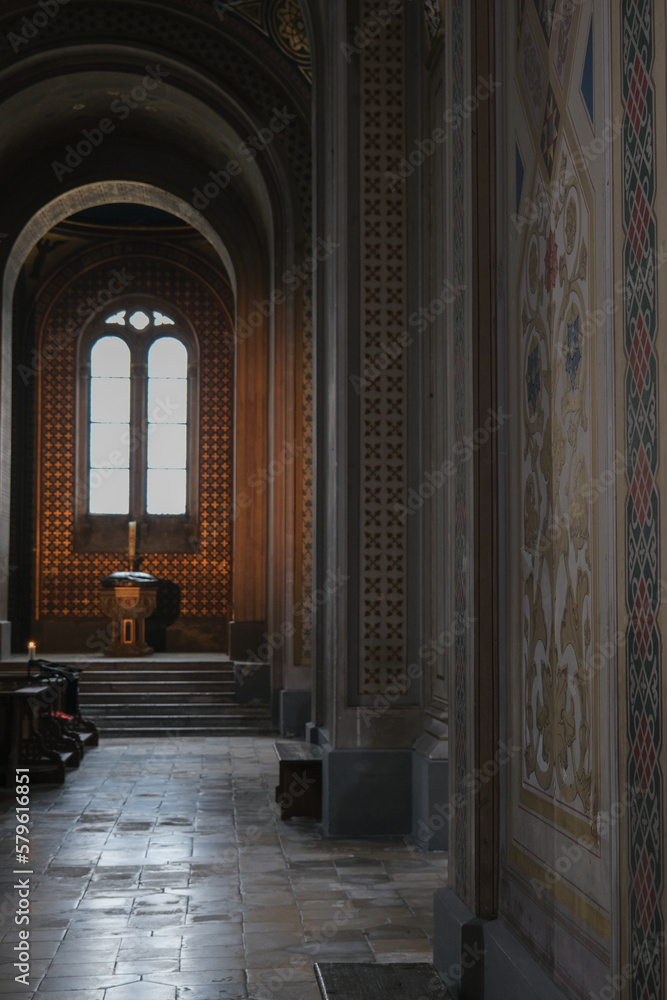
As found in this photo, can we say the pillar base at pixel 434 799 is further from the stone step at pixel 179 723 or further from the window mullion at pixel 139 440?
the window mullion at pixel 139 440

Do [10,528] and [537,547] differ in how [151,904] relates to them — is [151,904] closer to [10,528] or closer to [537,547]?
[537,547]

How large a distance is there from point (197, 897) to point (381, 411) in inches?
126

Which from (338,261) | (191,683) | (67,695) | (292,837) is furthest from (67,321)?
(292,837)

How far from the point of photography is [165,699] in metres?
13.3

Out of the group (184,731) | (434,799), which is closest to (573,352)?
(434,799)

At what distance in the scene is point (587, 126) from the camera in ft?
Answer: 9.77

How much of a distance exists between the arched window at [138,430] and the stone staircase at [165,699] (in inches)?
140

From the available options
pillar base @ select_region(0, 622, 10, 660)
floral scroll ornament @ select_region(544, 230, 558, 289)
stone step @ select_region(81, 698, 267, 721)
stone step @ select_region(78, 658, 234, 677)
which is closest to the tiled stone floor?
floral scroll ornament @ select_region(544, 230, 558, 289)

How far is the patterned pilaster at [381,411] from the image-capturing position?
7062mm

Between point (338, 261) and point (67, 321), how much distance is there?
1189cm

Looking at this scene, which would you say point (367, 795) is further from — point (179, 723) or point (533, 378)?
point (179, 723)

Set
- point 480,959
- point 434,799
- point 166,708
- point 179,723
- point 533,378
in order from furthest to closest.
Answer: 1. point 166,708
2. point 179,723
3. point 434,799
4. point 480,959
5. point 533,378

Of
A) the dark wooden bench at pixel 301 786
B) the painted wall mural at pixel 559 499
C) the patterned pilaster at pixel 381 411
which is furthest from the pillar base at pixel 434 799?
the painted wall mural at pixel 559 499

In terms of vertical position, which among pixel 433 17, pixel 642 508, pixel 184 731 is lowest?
pixel 184 731
